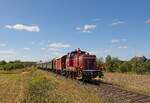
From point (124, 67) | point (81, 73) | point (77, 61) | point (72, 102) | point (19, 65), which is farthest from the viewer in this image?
point (19, 65)

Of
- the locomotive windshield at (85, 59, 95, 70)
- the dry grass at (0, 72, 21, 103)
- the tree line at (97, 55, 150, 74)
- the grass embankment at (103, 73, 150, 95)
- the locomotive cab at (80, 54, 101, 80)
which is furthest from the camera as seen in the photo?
the tree line at (97, 55, 150, 74)

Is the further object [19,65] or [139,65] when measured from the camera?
[19,65]

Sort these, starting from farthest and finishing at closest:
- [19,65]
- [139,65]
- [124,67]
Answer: [19,65]
[124,67]
[139,65]

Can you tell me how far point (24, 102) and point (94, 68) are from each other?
1763 centimetres

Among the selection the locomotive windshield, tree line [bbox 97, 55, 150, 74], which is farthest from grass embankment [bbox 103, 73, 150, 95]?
tree line [bbox 97, 55, 150, 74]

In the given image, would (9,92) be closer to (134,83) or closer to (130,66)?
(134,83)

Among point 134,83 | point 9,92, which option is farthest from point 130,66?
point 9,92

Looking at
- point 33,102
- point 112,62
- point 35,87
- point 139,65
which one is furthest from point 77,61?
point 112,62

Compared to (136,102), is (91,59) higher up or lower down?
higher up

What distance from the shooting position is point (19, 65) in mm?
165250

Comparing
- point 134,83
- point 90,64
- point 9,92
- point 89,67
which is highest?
point 90,64

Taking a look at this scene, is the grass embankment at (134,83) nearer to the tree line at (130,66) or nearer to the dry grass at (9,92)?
the dry grass at (9,92)

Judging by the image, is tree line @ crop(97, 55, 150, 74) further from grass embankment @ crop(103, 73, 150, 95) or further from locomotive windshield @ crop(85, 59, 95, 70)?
locomotive windshield @ crop(85, 59, 95, 70)

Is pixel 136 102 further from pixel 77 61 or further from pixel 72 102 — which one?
pixel 77 61
